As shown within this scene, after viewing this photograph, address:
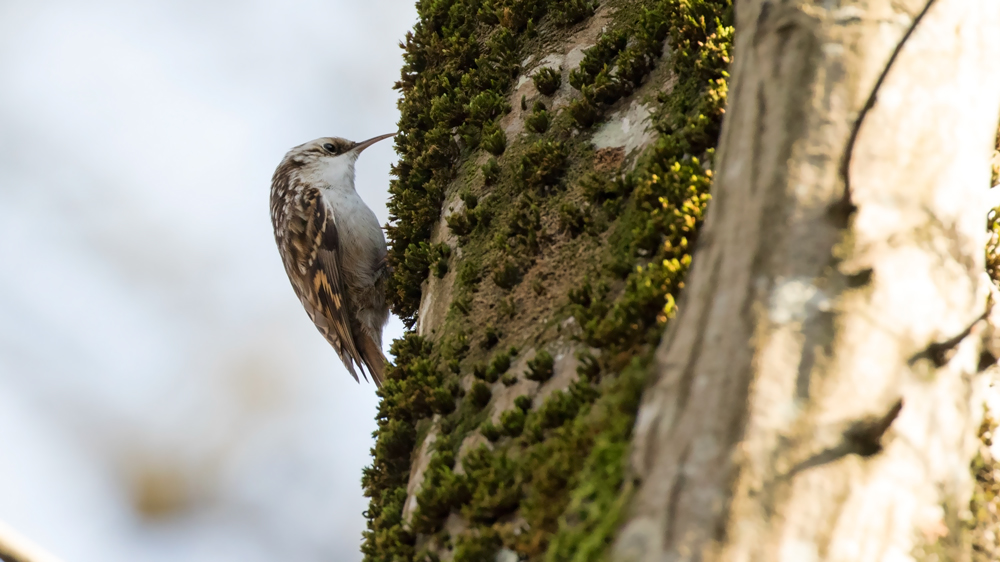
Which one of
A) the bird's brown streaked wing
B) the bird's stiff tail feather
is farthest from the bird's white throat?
the bird's stiff tail feather

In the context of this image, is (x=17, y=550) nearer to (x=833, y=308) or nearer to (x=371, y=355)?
(x=833, y=308)

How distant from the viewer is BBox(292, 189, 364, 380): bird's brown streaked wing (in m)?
5.91

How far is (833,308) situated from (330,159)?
18.8 ft

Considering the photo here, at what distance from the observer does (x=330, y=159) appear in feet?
22.2

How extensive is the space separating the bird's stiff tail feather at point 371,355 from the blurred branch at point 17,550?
3971mm

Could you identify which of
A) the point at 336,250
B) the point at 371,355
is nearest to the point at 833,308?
the point at 371,355

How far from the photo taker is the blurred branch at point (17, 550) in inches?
70.0

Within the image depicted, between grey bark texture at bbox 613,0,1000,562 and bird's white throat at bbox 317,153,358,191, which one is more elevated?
A: bird's white throat at bbox 317,153,358,191

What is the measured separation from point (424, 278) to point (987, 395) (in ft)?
7.01

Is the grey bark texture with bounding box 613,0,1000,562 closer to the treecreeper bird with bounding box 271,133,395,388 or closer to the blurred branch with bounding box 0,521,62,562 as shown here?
the blurred branch with bounding box 0,521,62,562

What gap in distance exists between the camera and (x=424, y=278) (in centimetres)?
363

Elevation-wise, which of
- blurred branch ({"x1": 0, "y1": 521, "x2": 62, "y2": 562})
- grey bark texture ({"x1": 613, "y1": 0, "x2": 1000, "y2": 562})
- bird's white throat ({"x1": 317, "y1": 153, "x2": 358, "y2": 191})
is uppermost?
bird's white throat ({"x1": 317, "y1": 153, "x2": 358, "y2": 191})

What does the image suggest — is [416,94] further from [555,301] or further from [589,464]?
[589,464]

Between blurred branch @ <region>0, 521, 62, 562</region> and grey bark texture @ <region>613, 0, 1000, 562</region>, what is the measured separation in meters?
1.23
